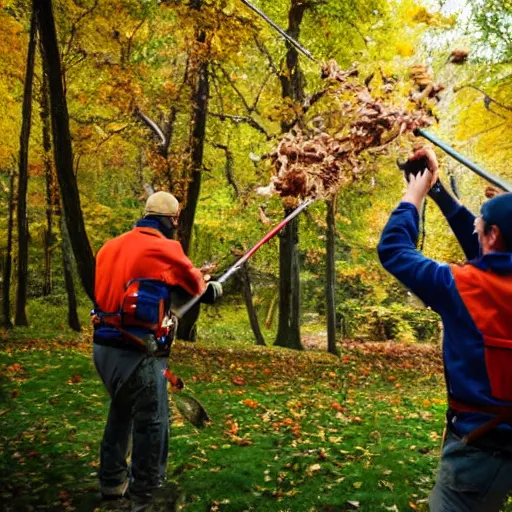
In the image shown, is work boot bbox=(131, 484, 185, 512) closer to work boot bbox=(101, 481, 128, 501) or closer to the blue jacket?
work boot bbox=(101, 481, 128, 501)

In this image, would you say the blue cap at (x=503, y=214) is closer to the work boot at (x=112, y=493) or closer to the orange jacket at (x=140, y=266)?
the orange jacket at (x=140, y=266)

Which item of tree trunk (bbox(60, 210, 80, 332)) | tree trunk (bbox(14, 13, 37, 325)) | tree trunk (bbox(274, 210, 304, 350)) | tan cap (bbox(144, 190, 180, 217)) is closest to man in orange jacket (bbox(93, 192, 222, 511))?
tan cap (bbox(144, 190, 180, 217))

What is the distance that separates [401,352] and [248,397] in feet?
46.2

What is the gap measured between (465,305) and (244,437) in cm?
541

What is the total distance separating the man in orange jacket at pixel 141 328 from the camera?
12.7 ft

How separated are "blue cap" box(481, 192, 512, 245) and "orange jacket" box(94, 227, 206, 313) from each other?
2.34 metres

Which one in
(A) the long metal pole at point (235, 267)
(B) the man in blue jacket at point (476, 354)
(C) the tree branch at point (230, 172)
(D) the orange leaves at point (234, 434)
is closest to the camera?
(B) the man in blue jacket at point (476, 354)

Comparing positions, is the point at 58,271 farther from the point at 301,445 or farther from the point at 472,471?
the point at 472,471

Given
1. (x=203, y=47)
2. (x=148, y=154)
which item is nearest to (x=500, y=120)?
Answer: (x=203, y=47)

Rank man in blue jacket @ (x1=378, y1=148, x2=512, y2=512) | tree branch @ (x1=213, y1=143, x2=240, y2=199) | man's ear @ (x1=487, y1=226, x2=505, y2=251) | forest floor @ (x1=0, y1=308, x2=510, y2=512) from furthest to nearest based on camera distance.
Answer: tree branch @ (x1=213, y1=143, x2=240, y2=199), forest floor @ (x1=0, y1=308, x2=510, y2=512), man's ear @ (x1=487, y1=226, x2=505, y2=251), man in blue jacket @ (x1=378, y1=148, x2=512, y2=512)

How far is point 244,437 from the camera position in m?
6.93

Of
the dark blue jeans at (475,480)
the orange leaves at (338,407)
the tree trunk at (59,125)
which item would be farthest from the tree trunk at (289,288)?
the dark blue jeans at (475,480)

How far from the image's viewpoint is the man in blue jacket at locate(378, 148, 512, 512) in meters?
2.15

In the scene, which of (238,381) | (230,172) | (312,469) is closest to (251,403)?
(238,381)
